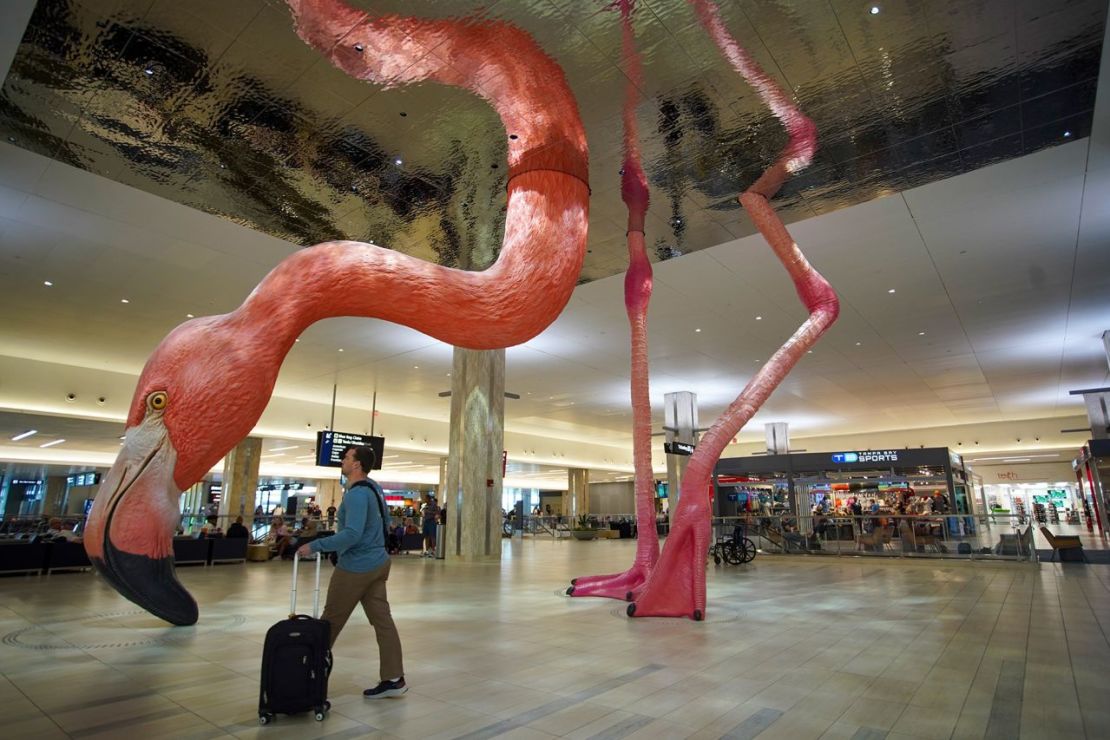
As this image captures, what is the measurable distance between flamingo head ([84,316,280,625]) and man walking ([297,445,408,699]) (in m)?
1.35

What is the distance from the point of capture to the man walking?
358cm

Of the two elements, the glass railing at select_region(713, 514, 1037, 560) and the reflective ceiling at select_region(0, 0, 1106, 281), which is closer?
the reflective ceiling at select_region(0, 0, 1106, 281)

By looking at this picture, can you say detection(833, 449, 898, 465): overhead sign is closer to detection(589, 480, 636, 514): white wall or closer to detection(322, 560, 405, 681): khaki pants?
detection(322, 560, 405, 681): khaki pants

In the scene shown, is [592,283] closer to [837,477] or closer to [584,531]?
[837,477]

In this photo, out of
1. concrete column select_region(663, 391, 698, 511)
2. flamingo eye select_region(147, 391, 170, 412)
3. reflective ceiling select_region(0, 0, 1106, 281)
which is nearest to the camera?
flamingo eye select_region(147, 391, 170, 412)

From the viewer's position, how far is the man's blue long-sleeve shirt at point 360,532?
11.7ft

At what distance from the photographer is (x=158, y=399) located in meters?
2.19

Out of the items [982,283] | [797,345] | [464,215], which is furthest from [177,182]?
[982,283]

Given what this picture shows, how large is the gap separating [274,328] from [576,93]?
4.31 meters

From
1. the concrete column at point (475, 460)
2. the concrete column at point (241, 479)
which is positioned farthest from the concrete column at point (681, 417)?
the concrete column at point (241, 479)

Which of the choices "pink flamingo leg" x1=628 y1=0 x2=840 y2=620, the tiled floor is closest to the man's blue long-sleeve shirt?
the tiled floor

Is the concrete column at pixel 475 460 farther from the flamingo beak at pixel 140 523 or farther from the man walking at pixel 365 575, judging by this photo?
the flamingo beak at pixel 140 523

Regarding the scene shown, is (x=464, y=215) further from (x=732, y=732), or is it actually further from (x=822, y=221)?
(x=732, y=732)

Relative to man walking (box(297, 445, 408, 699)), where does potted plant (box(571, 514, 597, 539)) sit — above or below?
below
